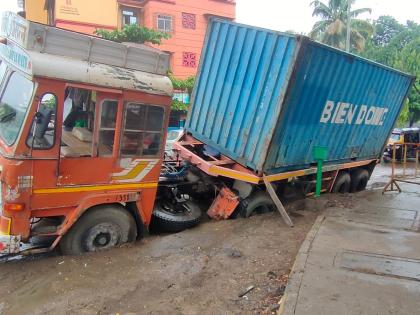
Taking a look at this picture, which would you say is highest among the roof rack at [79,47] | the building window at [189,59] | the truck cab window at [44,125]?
the roof rack at [79,47]

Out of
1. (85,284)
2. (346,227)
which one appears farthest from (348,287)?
(85,284)

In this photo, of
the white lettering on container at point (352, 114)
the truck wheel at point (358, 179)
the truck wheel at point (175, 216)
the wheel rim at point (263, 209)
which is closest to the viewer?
the truck wheel at point (175, 216)

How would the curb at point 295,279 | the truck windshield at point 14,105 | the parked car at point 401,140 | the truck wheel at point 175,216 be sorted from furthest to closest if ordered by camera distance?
1. the parked car at point 401,140
2. the truck wheel at point 175,216
3. the truck windshield at point 14,105
4. the curb at point 295,279

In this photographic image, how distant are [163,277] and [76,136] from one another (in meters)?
1.89

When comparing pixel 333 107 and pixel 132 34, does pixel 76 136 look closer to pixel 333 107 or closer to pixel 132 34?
pixel 333 107

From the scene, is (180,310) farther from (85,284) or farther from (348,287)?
(348,287)

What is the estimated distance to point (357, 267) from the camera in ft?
15.5

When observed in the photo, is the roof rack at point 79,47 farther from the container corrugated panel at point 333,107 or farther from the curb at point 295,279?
the curb at point 295,279

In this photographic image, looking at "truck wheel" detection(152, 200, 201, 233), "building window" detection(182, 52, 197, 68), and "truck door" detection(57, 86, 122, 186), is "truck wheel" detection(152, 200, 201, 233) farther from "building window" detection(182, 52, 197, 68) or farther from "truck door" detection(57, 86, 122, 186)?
"building window" detection(182, 52, 197, 68)

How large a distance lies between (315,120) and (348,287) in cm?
377

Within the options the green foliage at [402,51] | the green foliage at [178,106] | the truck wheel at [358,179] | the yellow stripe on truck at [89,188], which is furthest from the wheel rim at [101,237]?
the green foliage at [402,51]

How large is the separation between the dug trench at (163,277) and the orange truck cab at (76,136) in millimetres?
310

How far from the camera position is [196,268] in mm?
4844

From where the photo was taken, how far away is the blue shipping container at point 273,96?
6352 millimetres
